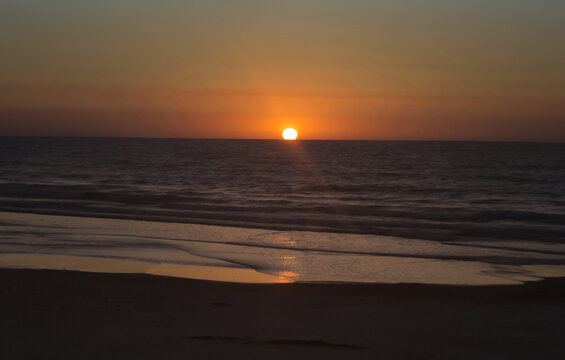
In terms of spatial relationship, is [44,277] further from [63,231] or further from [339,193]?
[339,193]

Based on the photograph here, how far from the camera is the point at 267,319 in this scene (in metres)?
6.86

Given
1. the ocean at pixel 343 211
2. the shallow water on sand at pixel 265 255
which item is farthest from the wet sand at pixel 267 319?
the ocean at pixel 343 211

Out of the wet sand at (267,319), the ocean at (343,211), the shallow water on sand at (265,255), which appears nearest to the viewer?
the wet sand at (267,319)

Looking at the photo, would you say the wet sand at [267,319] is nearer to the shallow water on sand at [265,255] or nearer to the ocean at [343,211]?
the shallow water on sand at [265,255]

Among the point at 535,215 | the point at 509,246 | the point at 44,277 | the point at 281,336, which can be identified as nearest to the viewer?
the point at 281,336

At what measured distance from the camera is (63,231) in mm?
14953

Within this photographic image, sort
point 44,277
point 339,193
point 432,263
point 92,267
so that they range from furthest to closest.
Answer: point 339,193 < point 432,263 < point 92,267 < point 44,277

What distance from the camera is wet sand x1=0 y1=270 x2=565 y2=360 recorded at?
5.74m

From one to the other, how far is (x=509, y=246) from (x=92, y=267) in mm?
10165

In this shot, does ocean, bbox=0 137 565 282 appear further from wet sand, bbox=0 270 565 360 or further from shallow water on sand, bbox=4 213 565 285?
wet sand, bbox=0 270 565 360

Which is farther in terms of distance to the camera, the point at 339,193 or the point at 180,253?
the point at 339,193

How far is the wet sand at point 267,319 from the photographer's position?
5742mm

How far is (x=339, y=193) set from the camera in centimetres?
3131

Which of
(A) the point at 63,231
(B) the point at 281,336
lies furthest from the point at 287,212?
(B) the point at 281,336
